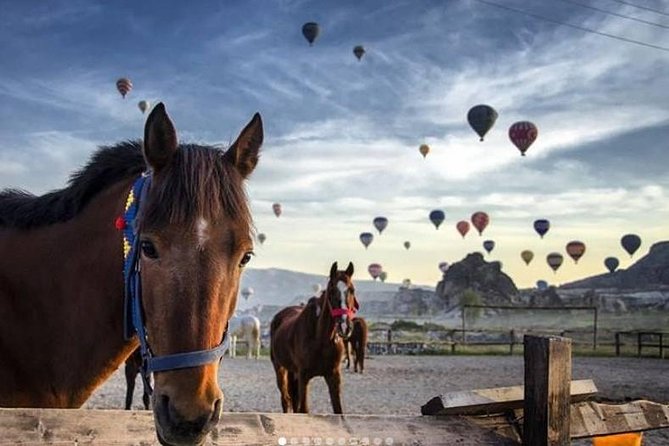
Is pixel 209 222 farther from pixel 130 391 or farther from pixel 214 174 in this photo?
pixel 130 391

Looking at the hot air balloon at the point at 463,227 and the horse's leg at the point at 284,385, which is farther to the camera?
the hot air balloon at the point at 463,227

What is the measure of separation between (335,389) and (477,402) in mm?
6252

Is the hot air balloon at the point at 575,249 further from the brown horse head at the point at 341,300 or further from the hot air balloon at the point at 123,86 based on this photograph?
the brown horse head at the point at 341,300

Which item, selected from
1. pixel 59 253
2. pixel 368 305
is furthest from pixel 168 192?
pixel 368 305

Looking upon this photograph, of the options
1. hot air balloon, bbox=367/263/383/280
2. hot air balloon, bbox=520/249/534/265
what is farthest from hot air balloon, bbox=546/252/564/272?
hot air balloon, bbox=367/263/383/280

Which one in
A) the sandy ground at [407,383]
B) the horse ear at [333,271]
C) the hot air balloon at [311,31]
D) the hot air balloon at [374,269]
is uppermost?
the hot air balloon at [311,31]

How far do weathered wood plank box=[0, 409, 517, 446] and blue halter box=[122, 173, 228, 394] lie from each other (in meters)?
0.27

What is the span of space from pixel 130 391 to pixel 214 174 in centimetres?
1025

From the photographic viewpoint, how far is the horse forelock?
211 centimetres

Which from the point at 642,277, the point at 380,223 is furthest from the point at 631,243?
the point at 642,277

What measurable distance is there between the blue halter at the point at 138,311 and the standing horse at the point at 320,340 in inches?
270

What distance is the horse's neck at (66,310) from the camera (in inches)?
101

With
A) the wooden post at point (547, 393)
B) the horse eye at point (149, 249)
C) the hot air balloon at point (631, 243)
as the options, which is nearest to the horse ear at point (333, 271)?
the wooden post at point (547, 393)

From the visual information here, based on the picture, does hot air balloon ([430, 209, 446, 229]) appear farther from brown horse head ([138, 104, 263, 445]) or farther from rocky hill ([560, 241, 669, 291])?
brown horse head ([138, 104, 263, 445])
